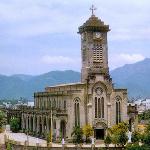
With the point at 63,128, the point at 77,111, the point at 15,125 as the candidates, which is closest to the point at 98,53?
the point at 77,111

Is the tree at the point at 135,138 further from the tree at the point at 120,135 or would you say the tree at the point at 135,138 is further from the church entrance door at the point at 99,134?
the church entrance door at the point at 99,134

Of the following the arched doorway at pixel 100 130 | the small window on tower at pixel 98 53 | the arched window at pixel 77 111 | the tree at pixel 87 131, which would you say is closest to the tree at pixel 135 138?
the tree at pixel 87 131

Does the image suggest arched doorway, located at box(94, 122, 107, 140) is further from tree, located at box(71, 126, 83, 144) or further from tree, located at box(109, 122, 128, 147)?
tree, located at box(71, 126, 83, 144)

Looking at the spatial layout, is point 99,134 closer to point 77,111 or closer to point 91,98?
point 77,111

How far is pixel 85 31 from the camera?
69.1m

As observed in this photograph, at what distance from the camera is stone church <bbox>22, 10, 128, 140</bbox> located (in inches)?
2603

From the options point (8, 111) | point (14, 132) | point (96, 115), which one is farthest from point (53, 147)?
point (8, 111)

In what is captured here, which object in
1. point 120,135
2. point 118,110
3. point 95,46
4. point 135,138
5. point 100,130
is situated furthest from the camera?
point 95,46

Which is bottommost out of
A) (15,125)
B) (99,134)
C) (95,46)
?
(99,134)

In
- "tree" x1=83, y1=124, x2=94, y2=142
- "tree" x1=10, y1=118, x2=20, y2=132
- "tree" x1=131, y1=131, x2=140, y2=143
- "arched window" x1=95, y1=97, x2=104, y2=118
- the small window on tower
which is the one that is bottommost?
"tree" x1=131, y1=131, x2=140, y2=143

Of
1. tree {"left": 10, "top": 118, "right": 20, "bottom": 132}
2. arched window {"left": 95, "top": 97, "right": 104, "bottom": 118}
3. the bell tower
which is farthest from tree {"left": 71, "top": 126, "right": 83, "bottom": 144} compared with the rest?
tree {"left": 10, "top": 118, "right": 20, "bottom": 132}

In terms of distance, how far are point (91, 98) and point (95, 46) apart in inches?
272

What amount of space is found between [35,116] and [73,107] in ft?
39.4

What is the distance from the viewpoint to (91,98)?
217 feet
